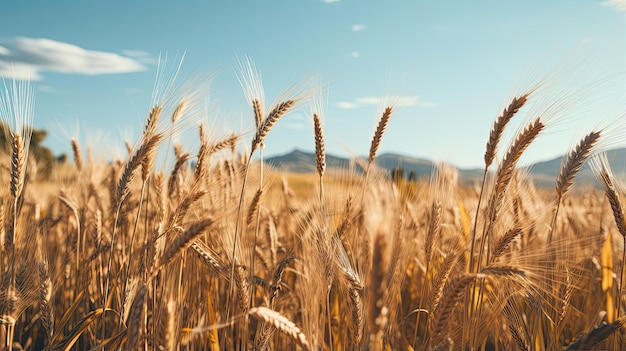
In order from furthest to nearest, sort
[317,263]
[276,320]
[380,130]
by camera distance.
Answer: [380,130]
[317,263]
[276,320]

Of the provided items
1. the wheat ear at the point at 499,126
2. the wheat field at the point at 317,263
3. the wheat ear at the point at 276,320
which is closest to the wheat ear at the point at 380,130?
the wheat field at the point at 317,263

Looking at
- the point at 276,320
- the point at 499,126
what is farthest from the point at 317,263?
the point at 499,126

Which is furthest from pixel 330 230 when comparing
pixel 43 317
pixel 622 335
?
pixel 622 335

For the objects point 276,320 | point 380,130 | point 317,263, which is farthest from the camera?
point 380,130

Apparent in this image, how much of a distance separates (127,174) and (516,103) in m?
1.59

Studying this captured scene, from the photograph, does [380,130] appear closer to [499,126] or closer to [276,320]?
[499,126]

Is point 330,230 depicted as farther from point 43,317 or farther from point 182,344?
point 43,317

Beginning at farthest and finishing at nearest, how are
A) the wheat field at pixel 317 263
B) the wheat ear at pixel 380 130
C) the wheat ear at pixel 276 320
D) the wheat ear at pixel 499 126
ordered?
the wheat ear at pixel 380 130, the wheat ear at pixel 499 126, the wheat field at pixel 317 263, the wheat ear at pixel 276 320

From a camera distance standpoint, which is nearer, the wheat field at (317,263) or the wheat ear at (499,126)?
the wheat field at (317,263)

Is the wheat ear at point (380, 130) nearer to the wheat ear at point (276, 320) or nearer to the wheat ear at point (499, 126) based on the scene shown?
the wheat ear at point (499, 126)

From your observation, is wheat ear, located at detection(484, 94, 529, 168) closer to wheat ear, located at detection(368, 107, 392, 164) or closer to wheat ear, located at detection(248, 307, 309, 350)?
wheat ear, located at detection(368, 107, 392, 164)

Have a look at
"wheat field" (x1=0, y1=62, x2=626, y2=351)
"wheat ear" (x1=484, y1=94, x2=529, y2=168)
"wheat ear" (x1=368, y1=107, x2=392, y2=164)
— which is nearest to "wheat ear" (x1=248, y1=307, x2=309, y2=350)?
"wheat field" (x1=0, y1=62, x2=626, y2=351)

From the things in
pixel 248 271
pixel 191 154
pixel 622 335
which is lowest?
pixel 622 335

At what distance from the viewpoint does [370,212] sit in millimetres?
1282
